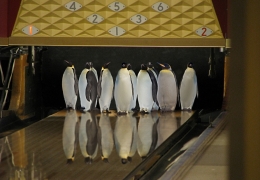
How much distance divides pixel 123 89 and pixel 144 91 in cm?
19

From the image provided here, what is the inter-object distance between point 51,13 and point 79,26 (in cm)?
25

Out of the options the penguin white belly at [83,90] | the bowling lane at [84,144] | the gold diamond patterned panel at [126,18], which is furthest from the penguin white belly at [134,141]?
the gold diamond patterned panel at [126,18]

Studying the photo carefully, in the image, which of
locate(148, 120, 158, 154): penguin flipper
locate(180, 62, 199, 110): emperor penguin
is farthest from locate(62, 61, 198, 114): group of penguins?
locate(148, 120, 158, 154): penguin flipper

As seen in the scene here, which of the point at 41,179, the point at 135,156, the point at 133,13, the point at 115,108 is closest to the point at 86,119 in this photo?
the point at 115,108

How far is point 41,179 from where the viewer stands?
264cm

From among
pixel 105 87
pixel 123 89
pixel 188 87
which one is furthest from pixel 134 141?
pixel 188 87

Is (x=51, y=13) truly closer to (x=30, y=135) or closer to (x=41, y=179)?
(x=30, y=135)

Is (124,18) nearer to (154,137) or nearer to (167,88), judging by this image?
(167,88)

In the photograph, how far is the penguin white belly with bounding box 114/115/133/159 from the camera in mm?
3397

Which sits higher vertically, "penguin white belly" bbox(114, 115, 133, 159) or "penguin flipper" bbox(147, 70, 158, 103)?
"penguin flipper" bbox(147, 70, 158, 103)

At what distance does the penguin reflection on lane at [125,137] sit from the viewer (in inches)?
130

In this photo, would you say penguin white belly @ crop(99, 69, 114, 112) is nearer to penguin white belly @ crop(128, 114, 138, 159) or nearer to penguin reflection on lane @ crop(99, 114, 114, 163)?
penguin reflection on lane @ crop(99, 114, 114, 163)

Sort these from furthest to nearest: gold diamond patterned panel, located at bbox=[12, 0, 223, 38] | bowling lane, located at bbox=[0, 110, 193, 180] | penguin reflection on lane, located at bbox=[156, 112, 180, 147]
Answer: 1. gold diamond patterned panel, located at bbox=[12, 0, 223, 38]
2. penguin reflection on lane, located at bbox=[156, 112, 180, 147]
3. bowling lane, located at bbox=[0, 110, 193, 180]

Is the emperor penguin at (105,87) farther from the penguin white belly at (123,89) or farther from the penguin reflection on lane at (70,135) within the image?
the penguin reflection on lane at (70,135)
